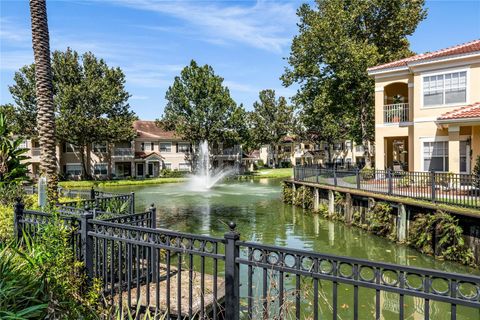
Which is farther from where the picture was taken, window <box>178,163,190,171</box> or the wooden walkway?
window <box>178,163,190,171</box>

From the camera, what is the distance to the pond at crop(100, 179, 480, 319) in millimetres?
8172

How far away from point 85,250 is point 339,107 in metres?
29.7

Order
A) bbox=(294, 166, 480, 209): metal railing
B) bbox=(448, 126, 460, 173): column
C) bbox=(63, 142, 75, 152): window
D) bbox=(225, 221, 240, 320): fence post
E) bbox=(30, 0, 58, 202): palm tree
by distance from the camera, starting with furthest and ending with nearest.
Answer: bbox=(63, 142, 75, 152): window, bbox=(448, 126, 460, 173): column, bbox=(294, 166, 480, 209): metal railing, bbox=(30, 0, 58, 202): palm tree, bbox=(225, 221, 240, 320): fence post

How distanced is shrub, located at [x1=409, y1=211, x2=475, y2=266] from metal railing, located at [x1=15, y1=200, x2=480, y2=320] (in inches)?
90.1

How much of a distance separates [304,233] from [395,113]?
12874 millimetres

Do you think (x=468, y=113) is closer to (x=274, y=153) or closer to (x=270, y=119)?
(x=270, y=119)

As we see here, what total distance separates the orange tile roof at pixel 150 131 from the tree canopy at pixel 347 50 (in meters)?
28.9

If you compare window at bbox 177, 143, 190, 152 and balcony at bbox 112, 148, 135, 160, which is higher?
window at bbox 177, 143, 190, 152

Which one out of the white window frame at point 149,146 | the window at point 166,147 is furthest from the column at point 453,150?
the white window frame at point 149,146

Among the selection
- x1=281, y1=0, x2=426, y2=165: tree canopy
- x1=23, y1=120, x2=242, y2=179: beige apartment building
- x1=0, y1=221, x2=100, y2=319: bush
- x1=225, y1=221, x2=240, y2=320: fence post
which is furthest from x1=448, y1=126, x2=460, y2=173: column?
x1=23, y1=120, x2=242, y2=179: beige apartment building

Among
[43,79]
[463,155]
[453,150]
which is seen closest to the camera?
[43,79]

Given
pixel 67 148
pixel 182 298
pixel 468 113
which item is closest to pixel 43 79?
pixel 182 298

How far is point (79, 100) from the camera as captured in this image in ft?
149

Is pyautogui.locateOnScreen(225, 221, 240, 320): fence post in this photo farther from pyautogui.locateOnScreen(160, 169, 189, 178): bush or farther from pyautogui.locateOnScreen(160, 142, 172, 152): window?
pyautogui.locateOnScreen(160, 142, 172, 152): window
